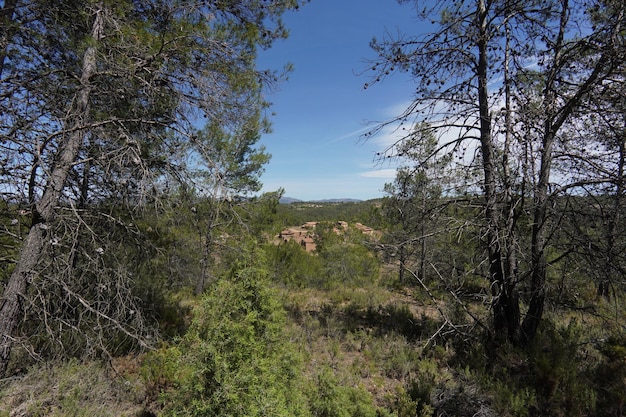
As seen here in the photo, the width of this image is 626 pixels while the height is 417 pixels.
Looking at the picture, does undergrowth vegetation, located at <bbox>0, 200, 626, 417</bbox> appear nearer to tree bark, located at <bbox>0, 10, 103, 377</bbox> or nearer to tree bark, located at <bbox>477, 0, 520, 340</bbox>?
tree bark, located at <bbox>477, 0, 520, 340</bbox>

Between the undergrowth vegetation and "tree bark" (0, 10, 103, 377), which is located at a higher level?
"tree bark" (0, 10, 103, 377)

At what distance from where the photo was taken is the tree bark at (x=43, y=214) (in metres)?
3.32

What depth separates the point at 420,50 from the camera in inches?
203

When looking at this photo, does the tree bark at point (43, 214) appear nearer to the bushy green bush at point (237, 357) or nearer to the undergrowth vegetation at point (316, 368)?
the undergrowth vegetation at point (316, 368)

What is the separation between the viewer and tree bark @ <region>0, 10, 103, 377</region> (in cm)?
332

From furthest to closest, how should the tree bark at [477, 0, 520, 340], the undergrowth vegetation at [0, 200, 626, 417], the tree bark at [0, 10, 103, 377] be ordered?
the tree bark at [477, 0, 520, 340]
the tree bark at [0, 10, 103, 377]
the undergrowth vegetation at [0, 200, 626, 417]

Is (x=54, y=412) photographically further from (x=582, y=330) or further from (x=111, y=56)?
(x=582, y=330)

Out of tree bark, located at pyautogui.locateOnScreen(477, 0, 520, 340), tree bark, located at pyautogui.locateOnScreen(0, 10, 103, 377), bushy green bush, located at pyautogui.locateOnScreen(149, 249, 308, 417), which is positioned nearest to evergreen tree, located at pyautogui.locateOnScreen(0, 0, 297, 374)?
tree bark, located at pyautogui.locateOnScreen(0, 10, 103, 377)

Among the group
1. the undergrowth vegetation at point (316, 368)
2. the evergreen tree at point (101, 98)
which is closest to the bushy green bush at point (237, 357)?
the undergrowth vegetation at point (316, 368)

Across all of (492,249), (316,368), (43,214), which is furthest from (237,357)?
(492,249)

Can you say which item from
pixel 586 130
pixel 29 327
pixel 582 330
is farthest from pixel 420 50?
pixel 29 327

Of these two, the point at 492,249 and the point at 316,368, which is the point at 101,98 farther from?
the point at 492,249

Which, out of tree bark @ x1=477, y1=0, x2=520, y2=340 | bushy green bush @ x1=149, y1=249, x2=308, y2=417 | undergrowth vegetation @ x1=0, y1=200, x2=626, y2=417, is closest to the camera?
bushy green bush @ x1=149, y1=249, x2=308, y2=417

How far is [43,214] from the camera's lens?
346 cm
